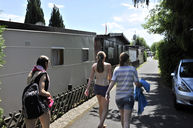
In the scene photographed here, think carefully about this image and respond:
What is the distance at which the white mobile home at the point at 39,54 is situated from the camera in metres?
5.33

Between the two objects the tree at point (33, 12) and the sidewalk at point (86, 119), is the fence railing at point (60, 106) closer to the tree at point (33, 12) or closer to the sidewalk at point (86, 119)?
the sidewalk at point (86, 119)

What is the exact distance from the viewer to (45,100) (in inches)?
137

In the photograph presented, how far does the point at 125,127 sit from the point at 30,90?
195cm

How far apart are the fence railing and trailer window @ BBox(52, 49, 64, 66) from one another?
1.41 meters

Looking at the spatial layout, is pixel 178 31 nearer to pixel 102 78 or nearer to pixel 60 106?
pixel 102 78

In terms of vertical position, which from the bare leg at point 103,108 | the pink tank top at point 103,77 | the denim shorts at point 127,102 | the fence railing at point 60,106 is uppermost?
the pink tank top at point 103,77

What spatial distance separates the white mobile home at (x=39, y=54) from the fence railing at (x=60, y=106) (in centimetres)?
76

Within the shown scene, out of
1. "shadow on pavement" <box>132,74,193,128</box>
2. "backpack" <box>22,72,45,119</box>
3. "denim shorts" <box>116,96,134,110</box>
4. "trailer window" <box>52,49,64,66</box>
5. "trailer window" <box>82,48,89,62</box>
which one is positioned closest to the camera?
"backpack" <box>22,72,45,119</box>

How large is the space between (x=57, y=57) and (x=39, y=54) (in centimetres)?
137

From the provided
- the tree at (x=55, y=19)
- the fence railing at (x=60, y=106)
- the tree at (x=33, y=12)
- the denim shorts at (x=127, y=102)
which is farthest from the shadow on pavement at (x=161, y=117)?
the tree at (x=55, y=19)

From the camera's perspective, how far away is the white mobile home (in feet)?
17.5

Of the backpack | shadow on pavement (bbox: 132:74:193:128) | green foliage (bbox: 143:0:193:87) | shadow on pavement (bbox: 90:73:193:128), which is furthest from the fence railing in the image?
green foliage (bbox: 143:0:193:87)

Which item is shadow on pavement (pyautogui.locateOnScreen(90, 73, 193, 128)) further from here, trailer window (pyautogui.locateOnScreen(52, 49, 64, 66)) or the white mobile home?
trailer window (pyautogui.locateOnScreen(52, 49, 64, 66))

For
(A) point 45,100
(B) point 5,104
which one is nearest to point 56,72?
(B) point 5,104
